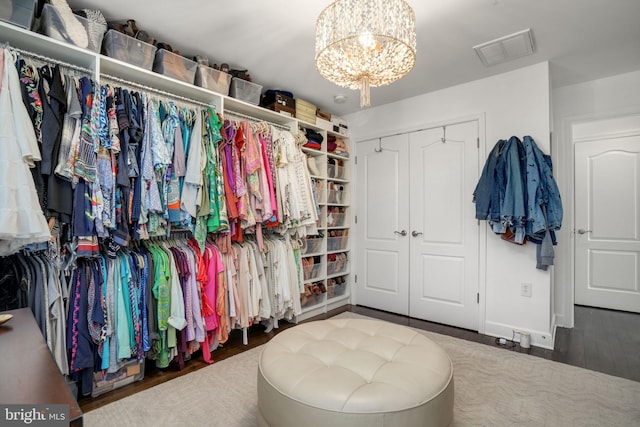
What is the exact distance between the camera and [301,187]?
292 centimetres

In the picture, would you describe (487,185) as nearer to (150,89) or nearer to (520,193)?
(520,193)

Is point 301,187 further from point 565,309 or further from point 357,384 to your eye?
point 565,309

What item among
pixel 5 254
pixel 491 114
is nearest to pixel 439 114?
pixel 491 114

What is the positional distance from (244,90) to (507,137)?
2.40 metres

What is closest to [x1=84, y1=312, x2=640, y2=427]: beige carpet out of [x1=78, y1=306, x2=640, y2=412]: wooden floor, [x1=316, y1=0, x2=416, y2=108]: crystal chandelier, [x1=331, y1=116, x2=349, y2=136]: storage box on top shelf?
[x1=78, y1=306, x2=640, y2=412]: wooden floor

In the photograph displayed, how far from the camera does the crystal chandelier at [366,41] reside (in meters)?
1.49

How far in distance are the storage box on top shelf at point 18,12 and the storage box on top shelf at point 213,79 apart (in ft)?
3.16

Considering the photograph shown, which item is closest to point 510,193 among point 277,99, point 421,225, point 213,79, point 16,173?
point 421,225

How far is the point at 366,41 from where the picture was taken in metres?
1.54

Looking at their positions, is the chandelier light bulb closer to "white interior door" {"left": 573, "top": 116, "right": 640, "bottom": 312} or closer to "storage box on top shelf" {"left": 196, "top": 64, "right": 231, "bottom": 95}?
"storage box on top shelf" {"left": 196, "top": 64, "right": 231, "bottom": 95}

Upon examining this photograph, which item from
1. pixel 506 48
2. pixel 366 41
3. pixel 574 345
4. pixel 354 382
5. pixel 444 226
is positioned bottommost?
pixel 574 345

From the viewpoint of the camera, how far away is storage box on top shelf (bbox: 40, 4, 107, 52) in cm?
171

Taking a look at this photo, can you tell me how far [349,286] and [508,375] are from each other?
2.05m

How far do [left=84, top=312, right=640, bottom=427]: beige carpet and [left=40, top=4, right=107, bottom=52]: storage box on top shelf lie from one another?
2.10 m
